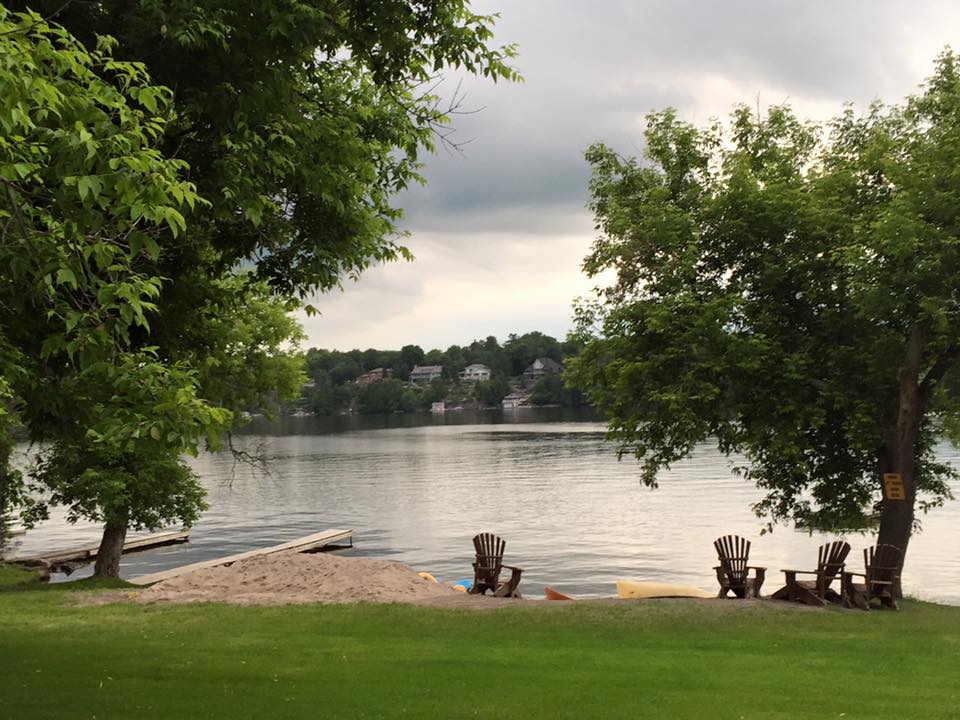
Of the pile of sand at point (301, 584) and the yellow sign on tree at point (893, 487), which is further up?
the yellow sign on tree at point (893, 487)

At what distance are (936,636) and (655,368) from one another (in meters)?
8.48

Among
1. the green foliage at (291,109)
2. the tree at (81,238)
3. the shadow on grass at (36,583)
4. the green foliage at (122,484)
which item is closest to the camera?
the tree at (81,238)

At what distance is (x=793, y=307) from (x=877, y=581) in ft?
22.4

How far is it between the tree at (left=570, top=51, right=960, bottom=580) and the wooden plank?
2568 centimetres

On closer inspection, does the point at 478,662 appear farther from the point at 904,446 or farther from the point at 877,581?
the point at 904,446

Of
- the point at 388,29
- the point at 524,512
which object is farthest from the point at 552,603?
the point at 524,512

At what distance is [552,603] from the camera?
20.0 meters

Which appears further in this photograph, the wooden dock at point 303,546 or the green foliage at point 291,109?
the wooden dock at point 303,546

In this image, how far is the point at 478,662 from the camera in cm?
1266

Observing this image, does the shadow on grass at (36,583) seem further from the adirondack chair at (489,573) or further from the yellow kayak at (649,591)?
the yellow kayak at (649,591)

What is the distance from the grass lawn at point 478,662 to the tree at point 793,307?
15.5ft

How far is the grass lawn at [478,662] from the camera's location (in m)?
10.1

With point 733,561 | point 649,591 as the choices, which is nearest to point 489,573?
point 649,591

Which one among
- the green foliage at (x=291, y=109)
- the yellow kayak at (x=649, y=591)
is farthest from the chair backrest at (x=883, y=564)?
the green foliage at (x=291, y=109)
